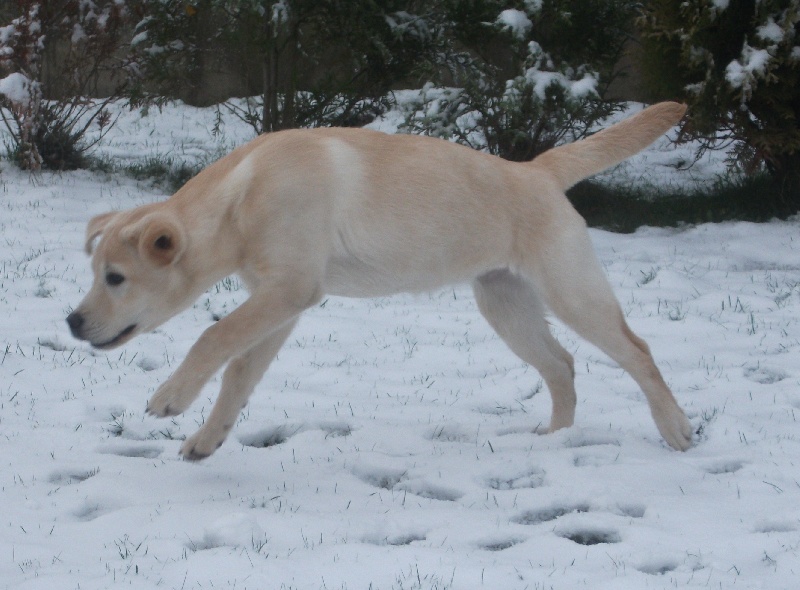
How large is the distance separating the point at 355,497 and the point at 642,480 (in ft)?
3.33

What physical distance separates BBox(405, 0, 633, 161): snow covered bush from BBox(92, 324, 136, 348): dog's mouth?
180 inches

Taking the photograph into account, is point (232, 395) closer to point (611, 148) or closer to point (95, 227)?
point (95, 227)

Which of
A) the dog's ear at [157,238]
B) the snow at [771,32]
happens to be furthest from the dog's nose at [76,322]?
the snow at [771,32]

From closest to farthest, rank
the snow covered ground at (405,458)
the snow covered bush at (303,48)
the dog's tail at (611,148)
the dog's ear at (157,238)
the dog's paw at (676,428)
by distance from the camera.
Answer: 1. the snow covered ground at (405,458)
2. the dog's ear at (157,238)
3. the dog's paw at (676,428)
4. the dog's tail at (611,148)
5. the snow covered bush at (303,48)

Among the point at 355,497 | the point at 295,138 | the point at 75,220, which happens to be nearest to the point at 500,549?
the point at 355,497

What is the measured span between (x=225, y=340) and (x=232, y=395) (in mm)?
401

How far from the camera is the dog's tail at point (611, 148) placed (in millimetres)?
4078

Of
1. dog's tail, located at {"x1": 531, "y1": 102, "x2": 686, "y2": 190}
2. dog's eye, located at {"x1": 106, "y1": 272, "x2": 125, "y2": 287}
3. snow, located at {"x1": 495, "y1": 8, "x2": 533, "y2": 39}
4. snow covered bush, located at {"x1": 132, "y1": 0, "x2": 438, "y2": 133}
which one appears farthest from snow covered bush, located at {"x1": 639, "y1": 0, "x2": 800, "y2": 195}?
dog's eye, located at {"x1": 106, "y1": 272, "x2": 125, "y2": 287}

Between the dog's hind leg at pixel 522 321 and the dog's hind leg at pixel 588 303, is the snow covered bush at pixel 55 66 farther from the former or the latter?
the dog's hind leg at pixel 588 303

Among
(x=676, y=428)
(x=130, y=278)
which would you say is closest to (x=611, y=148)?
(x=676, y=428)

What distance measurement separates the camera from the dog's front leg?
10.6 ft

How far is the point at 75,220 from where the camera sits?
7.26 meters

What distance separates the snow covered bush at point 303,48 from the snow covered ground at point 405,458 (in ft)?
9.26

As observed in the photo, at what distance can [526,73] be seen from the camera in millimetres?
7305
